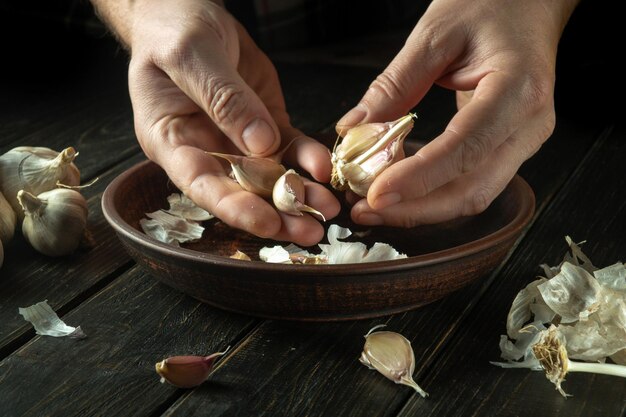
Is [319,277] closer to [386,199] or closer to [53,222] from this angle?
[386,199]

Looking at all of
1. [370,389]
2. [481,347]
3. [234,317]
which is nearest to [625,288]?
A: [481,347]

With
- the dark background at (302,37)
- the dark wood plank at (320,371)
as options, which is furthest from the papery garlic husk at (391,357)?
the dark background at (302,37)

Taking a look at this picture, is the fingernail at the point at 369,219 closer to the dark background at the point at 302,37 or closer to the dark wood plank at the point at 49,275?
the dark wood plank at the point at 49,275

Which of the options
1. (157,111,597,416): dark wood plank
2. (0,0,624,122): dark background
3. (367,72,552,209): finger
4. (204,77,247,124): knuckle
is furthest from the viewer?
(0,0,624,122): dark background

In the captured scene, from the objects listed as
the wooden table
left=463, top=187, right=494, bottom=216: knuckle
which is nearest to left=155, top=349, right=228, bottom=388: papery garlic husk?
the wooden table

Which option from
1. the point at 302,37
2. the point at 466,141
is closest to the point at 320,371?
the point at 466,141

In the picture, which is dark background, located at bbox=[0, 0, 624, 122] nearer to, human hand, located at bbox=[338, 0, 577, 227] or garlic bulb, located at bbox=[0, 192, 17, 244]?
human hand, located at bbox=[338, 0, 577, 227]
